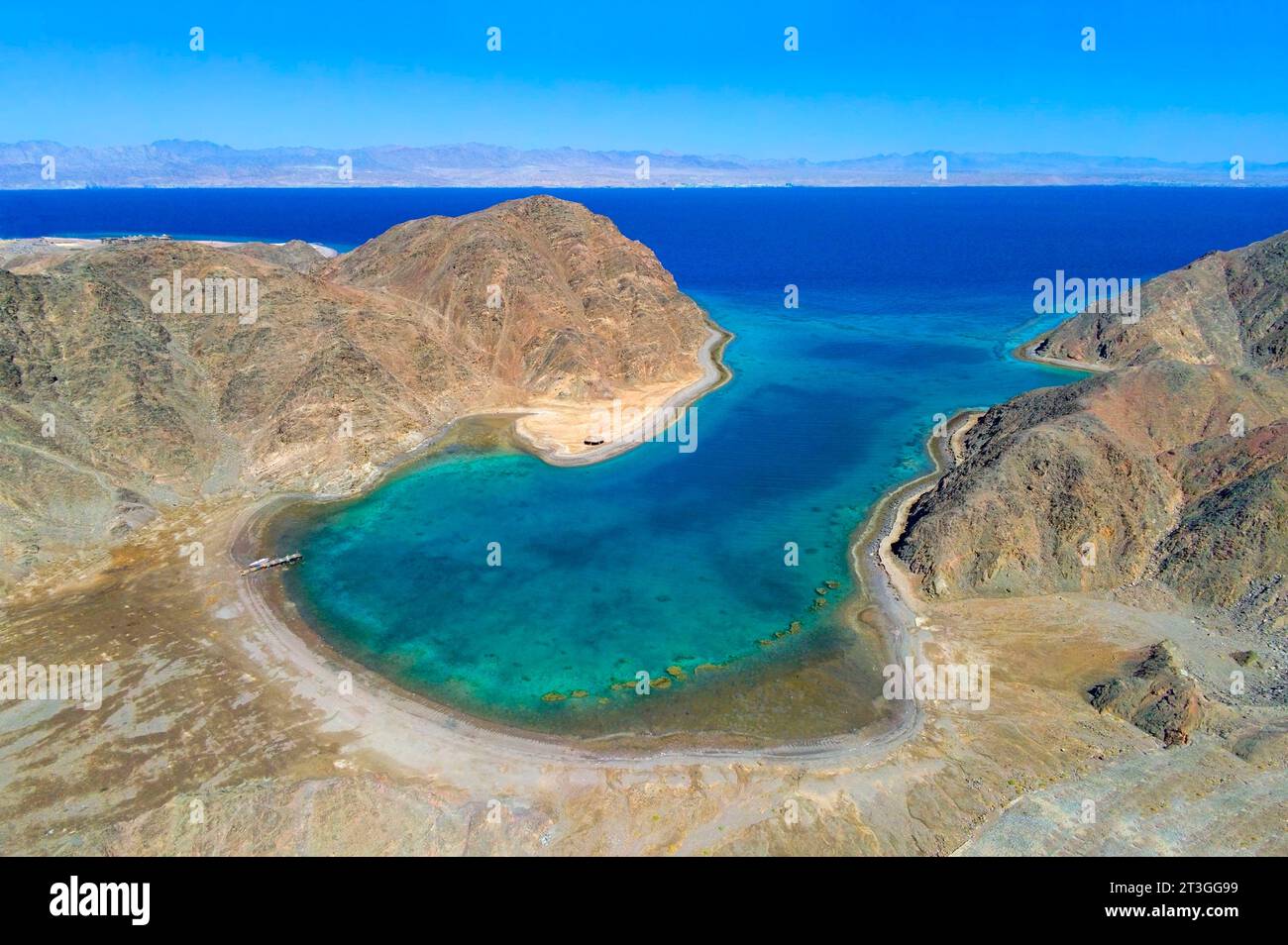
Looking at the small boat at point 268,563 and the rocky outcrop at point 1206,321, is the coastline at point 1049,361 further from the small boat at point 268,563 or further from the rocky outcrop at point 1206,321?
the small boat at point 268,563

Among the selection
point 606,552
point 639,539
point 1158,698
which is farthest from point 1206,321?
point 606,552

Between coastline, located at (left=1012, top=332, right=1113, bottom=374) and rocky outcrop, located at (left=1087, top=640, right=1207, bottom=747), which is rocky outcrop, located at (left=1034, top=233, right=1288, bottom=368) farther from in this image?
rocky outcrop, located at (left=1087, top=640, right=1207, bottom=747)

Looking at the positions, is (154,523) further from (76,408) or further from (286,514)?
(76,408)

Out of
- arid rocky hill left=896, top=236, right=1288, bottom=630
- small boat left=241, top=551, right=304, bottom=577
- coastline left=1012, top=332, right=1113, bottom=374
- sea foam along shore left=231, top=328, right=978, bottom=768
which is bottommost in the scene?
sea foam along shore left=231, top=328, right=978, bottom=768

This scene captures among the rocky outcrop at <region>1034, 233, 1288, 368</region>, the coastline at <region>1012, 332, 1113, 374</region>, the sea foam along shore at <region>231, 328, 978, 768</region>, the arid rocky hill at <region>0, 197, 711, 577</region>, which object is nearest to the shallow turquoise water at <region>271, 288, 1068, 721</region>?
the sea foam along shore at <region>231, 328, 978, 768</region>

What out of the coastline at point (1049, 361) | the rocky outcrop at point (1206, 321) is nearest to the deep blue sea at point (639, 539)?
the coastline at point (1049, 361)

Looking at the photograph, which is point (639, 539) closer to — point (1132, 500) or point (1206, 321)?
point (1132, 500)
